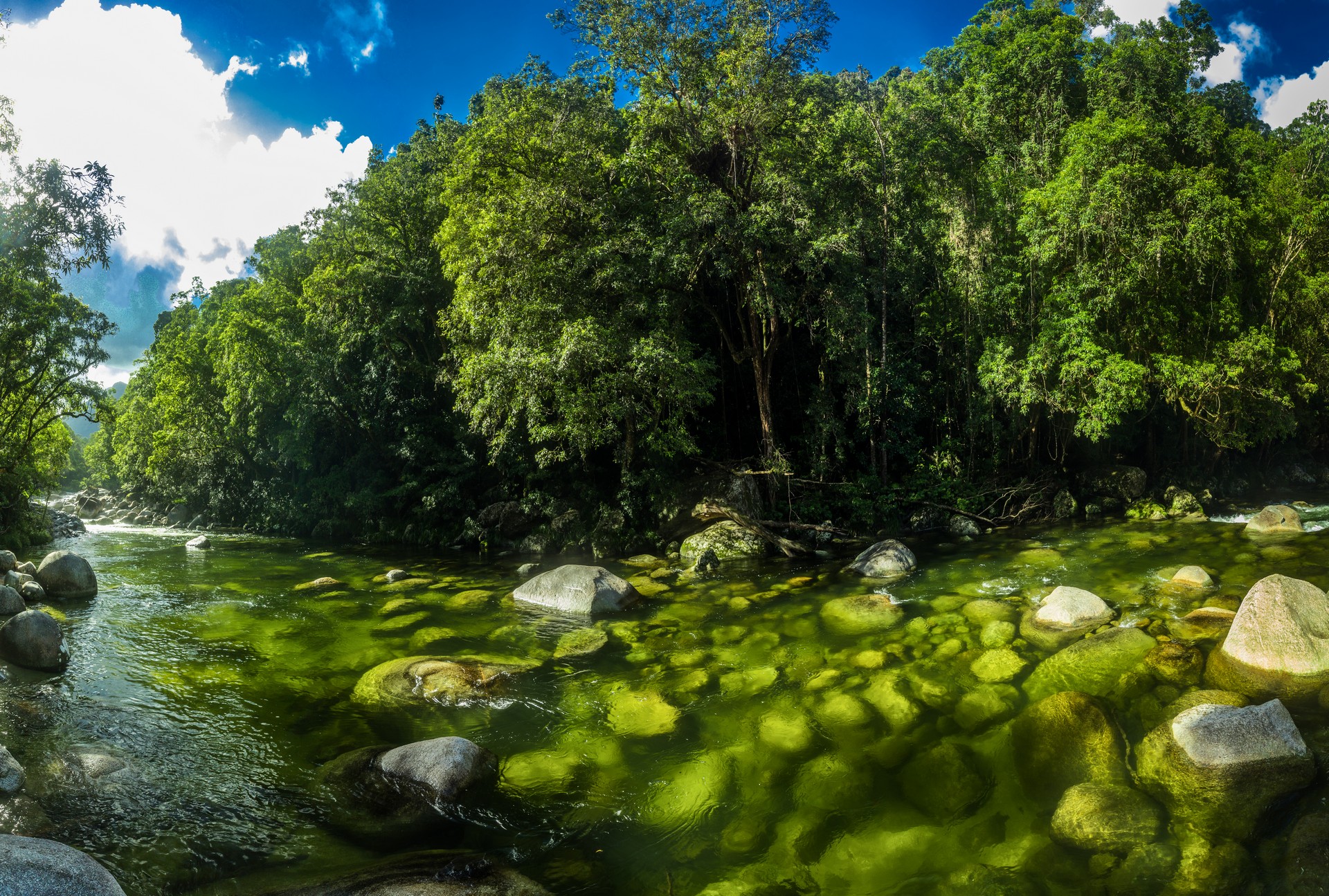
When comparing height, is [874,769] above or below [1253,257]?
below

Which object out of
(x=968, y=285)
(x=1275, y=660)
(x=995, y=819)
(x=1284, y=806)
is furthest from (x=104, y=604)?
(x=968, y=285)

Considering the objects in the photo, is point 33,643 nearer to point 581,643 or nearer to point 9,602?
point 9,602

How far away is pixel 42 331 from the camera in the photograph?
776 inches

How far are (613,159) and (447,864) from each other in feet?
53.0

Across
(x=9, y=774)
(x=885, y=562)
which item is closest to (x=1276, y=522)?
(x=885, y=562)

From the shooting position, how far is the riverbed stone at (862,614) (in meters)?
9.08

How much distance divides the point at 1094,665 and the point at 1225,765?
2.25 meters

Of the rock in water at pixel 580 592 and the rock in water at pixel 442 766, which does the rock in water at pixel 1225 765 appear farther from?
the rock in water at pixel 580 592

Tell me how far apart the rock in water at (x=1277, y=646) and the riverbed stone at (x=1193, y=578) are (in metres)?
3.04

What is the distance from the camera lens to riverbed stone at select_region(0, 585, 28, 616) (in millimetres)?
10367

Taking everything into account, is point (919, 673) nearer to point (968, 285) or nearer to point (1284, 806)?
point (1284, 806)

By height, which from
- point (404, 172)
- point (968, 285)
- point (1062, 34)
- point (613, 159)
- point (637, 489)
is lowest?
point (637, 489)

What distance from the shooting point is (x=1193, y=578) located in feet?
32.2

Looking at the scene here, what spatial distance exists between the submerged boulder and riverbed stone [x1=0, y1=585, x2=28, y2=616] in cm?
1267
